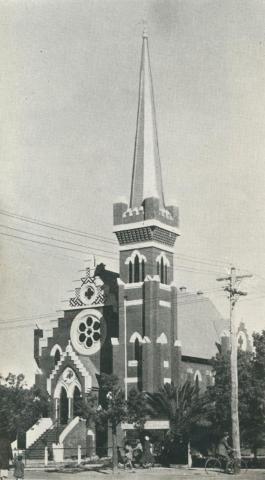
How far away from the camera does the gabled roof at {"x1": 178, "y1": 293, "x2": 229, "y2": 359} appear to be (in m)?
60.5

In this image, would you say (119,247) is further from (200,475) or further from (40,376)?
(200,475)

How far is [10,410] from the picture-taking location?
165ft

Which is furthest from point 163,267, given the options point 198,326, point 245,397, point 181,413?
point 245,397

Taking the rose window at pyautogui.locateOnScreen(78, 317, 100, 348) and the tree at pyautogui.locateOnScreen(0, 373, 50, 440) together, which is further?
the rose window at pyautogui.locateOnScreen(78, 317, 100, 348)

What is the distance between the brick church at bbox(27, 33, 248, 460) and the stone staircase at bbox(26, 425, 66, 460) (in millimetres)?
105

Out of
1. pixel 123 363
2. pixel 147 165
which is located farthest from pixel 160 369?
pixel 147 165

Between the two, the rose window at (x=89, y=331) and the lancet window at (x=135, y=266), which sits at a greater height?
the lancet window at (x=135, y=266)

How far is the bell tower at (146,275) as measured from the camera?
52.0 m

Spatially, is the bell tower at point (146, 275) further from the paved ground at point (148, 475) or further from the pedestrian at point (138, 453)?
the paved ground at point (148, 475)

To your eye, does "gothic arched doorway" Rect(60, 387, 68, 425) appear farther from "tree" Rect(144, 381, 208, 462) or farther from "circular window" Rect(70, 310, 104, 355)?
"tree" Rect(144, 381, 208, 462)

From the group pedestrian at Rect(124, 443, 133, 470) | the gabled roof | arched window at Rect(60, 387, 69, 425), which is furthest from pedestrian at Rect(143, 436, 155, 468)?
the gabled roof

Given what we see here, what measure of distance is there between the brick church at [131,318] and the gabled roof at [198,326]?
0.77m

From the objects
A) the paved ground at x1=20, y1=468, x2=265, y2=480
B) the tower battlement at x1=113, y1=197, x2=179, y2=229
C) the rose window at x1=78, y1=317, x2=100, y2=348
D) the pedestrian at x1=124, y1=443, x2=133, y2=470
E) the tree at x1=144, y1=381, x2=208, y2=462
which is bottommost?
the paved ground at x1=20, y1=468, x2=265, y2=480

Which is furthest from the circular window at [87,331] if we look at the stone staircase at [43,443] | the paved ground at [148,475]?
the paved ground at [148,475]
